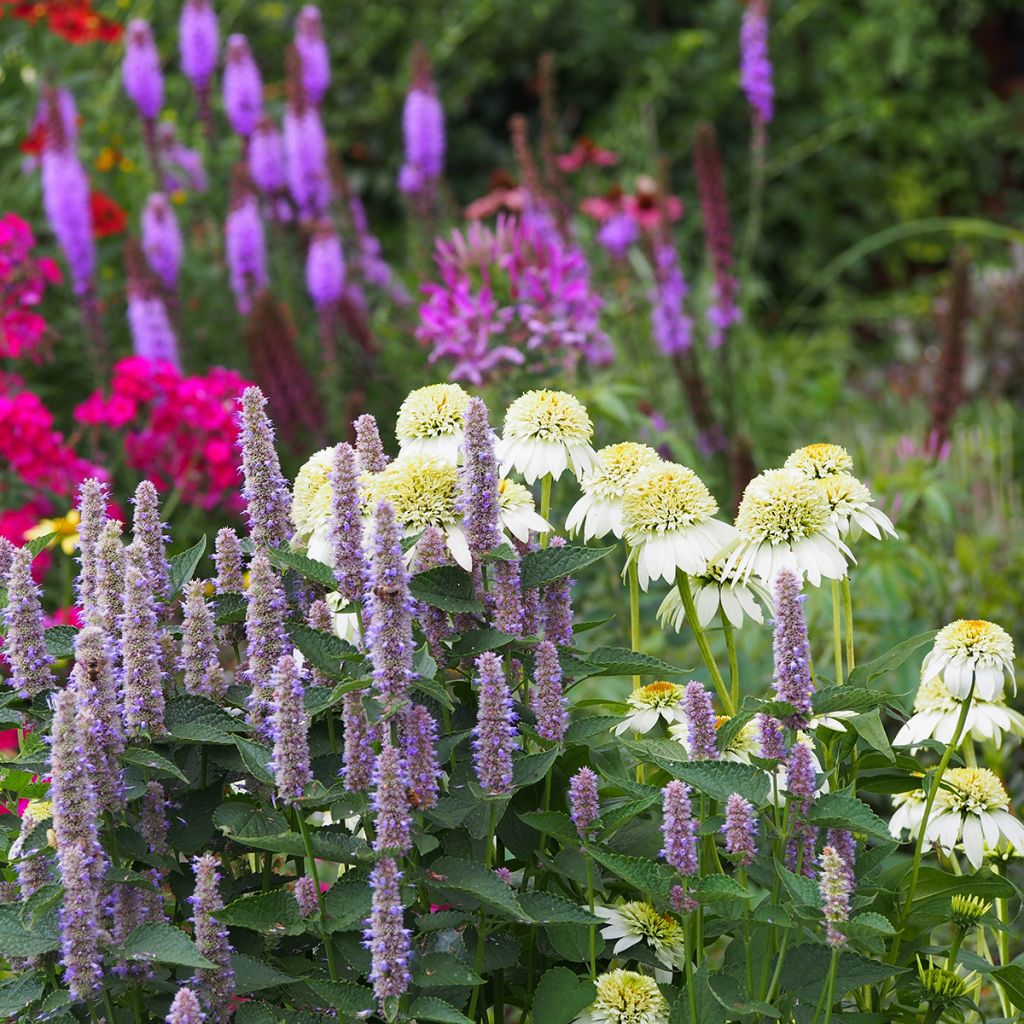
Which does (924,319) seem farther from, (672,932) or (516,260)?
(672,932)

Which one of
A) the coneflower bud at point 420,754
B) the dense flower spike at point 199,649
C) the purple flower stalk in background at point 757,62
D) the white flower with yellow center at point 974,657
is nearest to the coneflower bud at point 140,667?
the dense flower spike at point 199,649

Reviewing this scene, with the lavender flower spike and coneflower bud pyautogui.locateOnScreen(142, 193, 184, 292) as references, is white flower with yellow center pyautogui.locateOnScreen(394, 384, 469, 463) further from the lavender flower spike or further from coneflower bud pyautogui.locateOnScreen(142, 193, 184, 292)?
coneflower bud pyautogui.locateOnScreen(142, 193, 184, 292)

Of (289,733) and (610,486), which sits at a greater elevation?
(610,486)

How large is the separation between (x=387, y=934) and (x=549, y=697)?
278 mm

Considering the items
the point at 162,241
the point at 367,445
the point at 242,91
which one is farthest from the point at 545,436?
the point at 242,91

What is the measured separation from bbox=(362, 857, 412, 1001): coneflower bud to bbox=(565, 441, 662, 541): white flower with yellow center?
0.52 meters

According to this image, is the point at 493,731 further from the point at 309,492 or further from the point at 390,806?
the point at 309,492

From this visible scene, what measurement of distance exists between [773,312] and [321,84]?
351cm

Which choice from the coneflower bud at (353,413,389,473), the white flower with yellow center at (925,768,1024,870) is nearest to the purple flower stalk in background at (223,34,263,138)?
the coneflower bud at (353,413,389,473)

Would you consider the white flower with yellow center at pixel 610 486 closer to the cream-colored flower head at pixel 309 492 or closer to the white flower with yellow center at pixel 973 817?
the cream-colored flower head at pixel 309 492

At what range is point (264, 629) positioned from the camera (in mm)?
1412

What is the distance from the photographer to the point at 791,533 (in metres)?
1.60

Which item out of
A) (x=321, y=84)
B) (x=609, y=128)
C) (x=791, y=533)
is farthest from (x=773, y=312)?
(x=791, y=533)

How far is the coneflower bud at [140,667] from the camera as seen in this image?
4.59ft
